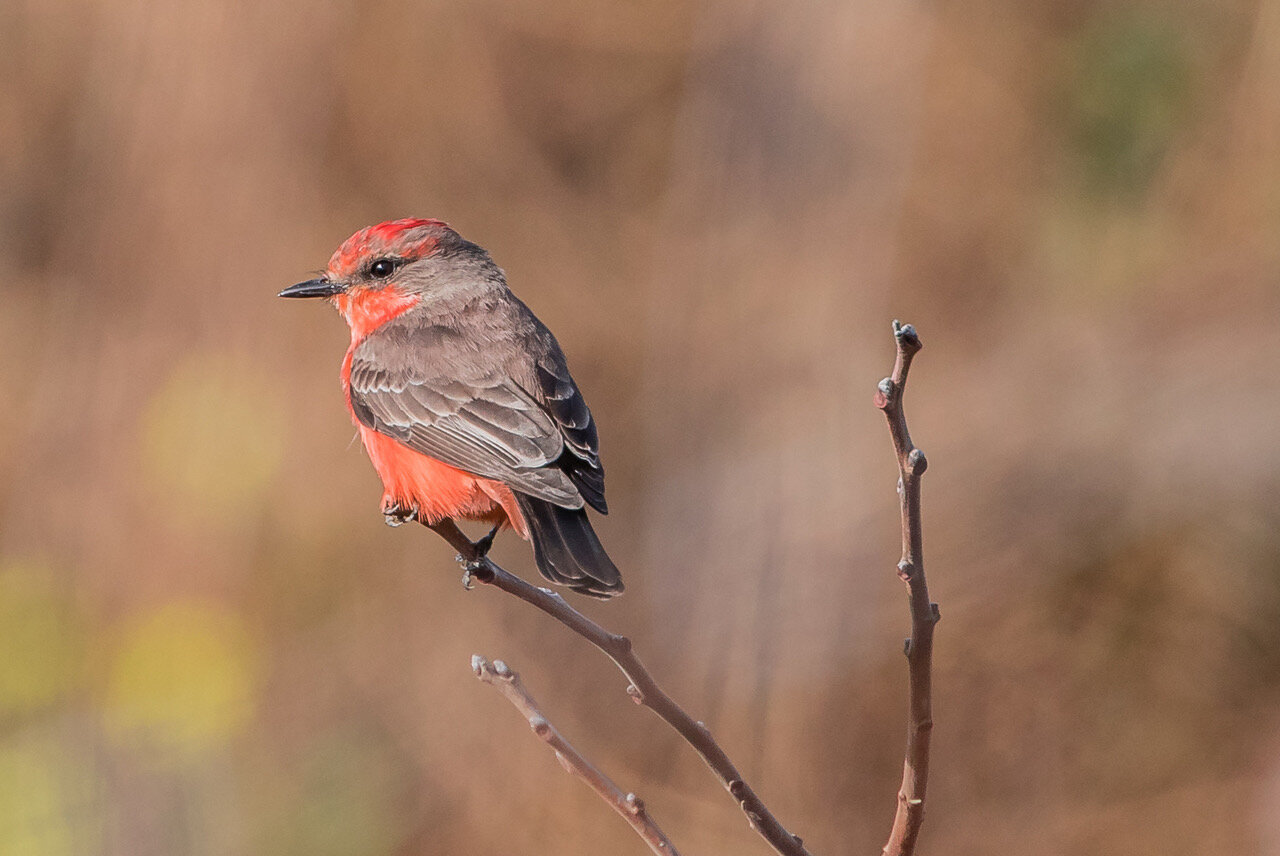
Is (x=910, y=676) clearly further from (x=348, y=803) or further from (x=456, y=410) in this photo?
(x=348, y=803)

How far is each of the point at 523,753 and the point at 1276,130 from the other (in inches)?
177

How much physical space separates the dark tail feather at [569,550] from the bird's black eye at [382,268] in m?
1.30

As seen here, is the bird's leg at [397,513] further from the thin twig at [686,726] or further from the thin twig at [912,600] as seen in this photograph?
the thin twig at [912,600]

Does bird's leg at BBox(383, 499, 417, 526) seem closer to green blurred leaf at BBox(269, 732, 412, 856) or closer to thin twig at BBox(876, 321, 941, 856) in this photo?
thin twig at BBox(876, 321, 941, 856)

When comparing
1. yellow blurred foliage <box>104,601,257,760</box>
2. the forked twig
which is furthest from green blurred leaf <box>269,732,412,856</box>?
the forked twig

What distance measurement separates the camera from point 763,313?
20.3 ft

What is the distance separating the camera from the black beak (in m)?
3.93

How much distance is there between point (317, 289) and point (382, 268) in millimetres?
225

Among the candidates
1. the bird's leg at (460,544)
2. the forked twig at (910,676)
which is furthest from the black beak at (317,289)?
the forked twig at (910,676)

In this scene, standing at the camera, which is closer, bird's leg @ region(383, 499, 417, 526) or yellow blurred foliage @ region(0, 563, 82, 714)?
bird's leg @ region(383, 499, 417, 526)

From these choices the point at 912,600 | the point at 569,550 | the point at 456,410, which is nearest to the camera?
the point at 912,600

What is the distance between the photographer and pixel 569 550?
9.43 feet

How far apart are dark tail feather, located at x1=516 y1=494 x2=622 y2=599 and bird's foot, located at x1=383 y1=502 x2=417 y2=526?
0.30 meters

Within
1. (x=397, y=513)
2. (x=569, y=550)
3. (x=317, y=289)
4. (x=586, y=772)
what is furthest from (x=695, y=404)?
(x=586, y=772)
